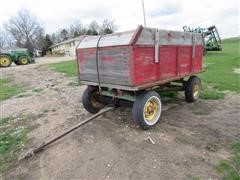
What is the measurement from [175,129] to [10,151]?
2.93 m

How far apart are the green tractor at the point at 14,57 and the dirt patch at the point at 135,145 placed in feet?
63.2

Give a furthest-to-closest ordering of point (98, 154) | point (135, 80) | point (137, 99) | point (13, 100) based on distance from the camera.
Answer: point (13, 100) → point (137, 99) → point (135, 80) → point (98, 154)

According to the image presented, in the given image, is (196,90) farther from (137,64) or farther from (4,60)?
(4,60)

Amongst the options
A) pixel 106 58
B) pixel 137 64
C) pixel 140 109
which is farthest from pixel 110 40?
pixel 140 109

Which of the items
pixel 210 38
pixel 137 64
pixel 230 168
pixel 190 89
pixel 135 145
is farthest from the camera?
pixel 210 38

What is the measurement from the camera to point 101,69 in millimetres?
4094

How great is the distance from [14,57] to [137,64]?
73.5 ft

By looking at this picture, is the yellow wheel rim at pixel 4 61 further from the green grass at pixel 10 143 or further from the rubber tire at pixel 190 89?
the rubber tire at pixel 190 89

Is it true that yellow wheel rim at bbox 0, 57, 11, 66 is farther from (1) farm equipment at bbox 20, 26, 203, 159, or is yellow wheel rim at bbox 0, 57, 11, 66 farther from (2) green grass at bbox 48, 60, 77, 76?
(1) farm equipment at bbox 20, 26, 203, 159

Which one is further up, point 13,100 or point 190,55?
point 190,55

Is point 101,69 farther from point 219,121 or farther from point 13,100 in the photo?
point 13,100

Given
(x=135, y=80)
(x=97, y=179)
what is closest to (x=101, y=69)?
(x=135, y=80)

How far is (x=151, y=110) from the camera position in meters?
4.13

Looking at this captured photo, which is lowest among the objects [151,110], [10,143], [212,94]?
[10,143]
